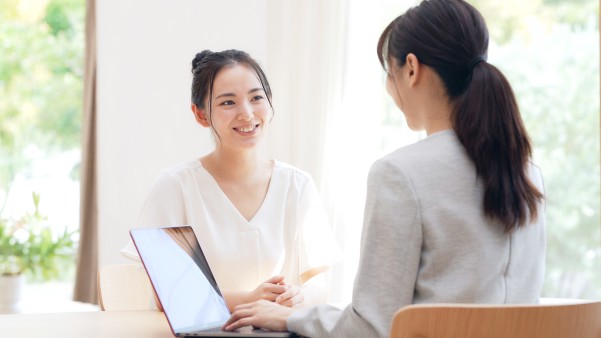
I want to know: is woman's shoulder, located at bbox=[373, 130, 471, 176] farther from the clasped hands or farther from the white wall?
the white wall

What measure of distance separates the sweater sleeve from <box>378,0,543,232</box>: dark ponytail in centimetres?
14

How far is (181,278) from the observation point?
1663 millimetres

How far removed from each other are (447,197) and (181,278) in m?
0.60

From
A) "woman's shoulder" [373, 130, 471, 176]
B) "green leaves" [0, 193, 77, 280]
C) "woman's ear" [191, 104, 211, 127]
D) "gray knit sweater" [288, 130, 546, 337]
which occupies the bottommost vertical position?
"green leaves" [0, 193, 77, 280]

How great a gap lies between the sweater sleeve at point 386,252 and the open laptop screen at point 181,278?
412 mm

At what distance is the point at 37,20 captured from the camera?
5352 millimetres

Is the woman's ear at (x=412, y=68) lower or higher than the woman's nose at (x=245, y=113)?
higher

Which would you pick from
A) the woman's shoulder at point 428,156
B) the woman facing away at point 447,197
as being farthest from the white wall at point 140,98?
the woman's shoulder at point 428,156

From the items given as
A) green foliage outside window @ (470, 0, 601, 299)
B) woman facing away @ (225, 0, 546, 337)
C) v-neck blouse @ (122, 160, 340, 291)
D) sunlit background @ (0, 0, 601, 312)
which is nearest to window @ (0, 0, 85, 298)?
sunlit background @ (0, 0, 601, 312)

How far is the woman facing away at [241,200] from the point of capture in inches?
92.7

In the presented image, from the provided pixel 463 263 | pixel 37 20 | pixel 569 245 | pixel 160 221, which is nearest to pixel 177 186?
pixel 160 221

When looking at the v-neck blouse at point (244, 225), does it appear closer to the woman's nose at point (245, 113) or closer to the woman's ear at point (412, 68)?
the woman's nose at point (245, 113)

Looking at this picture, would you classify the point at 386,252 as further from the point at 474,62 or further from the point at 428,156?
the point at 474,62

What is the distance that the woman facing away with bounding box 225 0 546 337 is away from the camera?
1.31m
